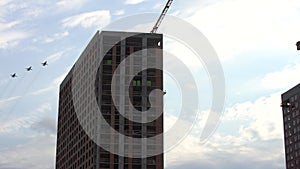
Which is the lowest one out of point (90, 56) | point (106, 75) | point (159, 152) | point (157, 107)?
point (159, 152)

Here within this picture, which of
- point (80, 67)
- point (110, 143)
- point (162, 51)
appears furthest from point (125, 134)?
point (80, 67)

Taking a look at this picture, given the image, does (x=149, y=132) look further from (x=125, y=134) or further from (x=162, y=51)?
(x=162, y=51)

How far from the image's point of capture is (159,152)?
156125 millimetres

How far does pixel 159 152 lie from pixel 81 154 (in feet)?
116

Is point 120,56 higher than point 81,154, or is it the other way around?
point 120,56

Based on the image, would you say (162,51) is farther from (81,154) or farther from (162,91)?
(81,154)

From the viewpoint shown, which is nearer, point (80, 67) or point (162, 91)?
point (162, 91)

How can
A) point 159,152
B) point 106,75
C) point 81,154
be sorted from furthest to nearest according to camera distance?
1. point 81,154
2. point 106,75
3. point 159,152

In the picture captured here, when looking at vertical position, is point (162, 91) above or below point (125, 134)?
above

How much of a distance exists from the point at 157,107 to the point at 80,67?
45.0 meters

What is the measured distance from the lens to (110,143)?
516ft

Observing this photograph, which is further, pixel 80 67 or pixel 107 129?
pixel 80 67

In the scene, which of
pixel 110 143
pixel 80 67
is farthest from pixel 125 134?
pixel 80 67

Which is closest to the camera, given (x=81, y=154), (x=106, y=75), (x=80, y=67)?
(x=106, y=75)
